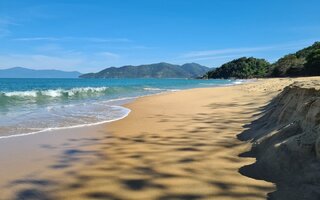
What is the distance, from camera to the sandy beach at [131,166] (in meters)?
3.83

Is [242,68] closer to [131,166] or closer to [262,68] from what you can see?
[262,68]

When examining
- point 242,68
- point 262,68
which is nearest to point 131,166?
point 262,68

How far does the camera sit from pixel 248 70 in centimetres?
15025

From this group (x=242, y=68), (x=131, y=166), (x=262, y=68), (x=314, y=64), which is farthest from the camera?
(x=242, y=68)

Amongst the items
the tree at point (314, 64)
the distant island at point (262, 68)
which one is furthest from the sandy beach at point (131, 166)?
the distant island at point (262, 68)

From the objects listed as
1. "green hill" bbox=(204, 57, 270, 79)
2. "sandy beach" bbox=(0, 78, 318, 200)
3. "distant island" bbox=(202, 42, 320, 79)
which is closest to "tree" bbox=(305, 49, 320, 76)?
"distant island" bbox=(202, 42, 320, 79)

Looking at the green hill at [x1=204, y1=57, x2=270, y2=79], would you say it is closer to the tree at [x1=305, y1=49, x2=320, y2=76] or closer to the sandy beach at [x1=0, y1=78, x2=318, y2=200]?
the tree at [x1=305, y1=49, x2=320, y2=76]

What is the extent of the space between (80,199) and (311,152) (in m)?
2.68

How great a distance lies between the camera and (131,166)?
195 inches

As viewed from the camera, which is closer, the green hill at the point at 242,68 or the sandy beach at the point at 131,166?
the sandy beach at the point at 131,166

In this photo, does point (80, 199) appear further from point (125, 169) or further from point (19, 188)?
point (125, 169)

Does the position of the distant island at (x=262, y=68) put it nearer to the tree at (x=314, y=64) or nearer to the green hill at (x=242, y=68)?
the green hill at (x=242, y=68)

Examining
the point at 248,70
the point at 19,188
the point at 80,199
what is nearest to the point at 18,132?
the point at 19,188

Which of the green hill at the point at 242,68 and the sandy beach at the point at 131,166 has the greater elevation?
the green hill at the point at 242,68
